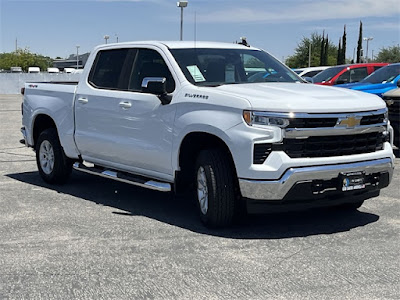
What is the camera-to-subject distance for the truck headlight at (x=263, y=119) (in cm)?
526

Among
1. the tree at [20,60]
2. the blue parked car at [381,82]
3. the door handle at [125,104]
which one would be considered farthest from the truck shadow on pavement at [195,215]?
the tree at [20,60]

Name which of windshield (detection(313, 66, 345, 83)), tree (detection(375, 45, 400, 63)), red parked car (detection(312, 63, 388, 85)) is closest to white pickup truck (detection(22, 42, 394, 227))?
red parked car (detection(312, 63, 388, 85))

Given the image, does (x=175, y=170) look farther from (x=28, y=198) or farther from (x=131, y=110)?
(x=28, y=198)

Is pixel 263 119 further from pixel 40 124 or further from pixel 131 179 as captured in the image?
pixel 40 124

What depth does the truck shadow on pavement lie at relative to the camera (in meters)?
5.83

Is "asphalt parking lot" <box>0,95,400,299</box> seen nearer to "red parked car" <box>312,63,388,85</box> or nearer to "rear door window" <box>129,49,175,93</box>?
"rear door window" <box>129,49,175,93</box>

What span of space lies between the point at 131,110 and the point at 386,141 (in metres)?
2.73

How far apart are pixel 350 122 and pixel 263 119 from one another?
845mm

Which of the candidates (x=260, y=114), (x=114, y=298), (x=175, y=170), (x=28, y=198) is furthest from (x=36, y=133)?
(x=114, y=298)

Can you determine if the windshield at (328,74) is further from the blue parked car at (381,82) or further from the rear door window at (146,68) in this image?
the rear door window at (146,68)

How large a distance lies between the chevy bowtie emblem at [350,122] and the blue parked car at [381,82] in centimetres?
679

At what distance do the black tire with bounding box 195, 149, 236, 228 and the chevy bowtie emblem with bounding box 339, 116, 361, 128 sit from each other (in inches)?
43.8

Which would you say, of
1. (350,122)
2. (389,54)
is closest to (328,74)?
(350,122)

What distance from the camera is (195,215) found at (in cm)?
653
